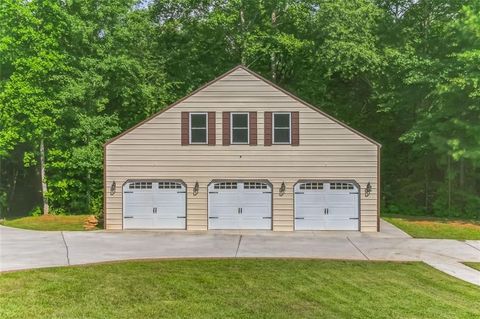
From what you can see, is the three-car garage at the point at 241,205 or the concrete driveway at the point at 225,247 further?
the three-car garage at the point at 241,205

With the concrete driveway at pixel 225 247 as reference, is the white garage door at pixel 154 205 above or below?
above

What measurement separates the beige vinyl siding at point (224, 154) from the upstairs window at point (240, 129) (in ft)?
0.86

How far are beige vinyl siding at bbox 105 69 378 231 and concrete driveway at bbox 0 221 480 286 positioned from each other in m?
1.55

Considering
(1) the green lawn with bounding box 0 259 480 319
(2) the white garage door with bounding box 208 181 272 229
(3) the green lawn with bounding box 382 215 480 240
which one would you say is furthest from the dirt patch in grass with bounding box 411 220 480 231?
(1) the green lawn with bounding box 0 259 480 319

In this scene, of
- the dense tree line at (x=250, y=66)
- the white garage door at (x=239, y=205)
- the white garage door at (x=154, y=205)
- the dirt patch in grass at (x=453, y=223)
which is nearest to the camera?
the white garage door at (x=239, y=205)

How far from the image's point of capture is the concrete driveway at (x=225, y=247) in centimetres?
1288

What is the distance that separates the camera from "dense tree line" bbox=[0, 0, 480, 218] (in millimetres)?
22656

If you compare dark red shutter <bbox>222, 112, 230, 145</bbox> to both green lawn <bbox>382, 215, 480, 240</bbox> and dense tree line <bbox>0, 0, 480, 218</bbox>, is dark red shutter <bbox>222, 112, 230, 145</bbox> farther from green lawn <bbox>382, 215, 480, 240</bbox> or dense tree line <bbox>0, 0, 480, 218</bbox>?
green lawn <bbox>382, 215, 480, 240</bbox>

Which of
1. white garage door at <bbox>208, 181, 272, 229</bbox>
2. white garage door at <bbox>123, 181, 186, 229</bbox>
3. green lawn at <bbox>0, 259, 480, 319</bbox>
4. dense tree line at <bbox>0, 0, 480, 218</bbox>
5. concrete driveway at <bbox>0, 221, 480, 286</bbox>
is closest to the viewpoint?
green lawn at <bbox>0, 259, 480, 319</bbox>

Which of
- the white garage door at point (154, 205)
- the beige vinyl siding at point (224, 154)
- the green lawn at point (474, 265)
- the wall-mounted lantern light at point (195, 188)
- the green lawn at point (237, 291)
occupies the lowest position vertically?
the green lawn at point (474, 265)

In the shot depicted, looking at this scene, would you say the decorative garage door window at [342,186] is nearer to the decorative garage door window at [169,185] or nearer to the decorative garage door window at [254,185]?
the decorative garage door window at [254,185]

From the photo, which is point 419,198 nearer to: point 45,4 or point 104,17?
Result: point 104,17

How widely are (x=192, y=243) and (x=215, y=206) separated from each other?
10.8 ft

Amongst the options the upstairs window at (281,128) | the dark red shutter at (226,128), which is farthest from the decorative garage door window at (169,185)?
the upstairs window at (281,128)
